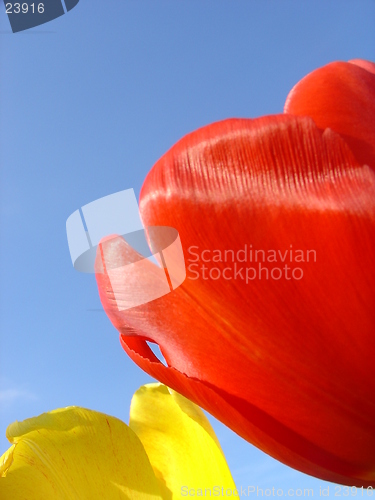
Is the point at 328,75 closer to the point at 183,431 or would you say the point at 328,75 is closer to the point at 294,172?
the point at 294,172

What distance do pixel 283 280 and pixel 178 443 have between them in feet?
0.61

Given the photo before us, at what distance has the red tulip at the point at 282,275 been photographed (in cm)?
17

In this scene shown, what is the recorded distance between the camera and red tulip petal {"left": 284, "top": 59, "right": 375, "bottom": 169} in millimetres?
181

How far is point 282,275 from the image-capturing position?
170 millimetres

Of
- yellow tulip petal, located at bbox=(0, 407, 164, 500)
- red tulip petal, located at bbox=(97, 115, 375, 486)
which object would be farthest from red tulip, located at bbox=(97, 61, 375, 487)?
yellow tulip petal, located at bbox=(0, 407, 164, 500)

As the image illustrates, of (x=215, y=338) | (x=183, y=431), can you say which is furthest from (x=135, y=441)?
(x=215, y=338)

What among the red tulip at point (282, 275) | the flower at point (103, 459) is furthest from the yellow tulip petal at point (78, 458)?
the red tulip at point (282, 275)

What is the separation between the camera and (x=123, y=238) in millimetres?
192

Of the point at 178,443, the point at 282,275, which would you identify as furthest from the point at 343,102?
the point at 178,443

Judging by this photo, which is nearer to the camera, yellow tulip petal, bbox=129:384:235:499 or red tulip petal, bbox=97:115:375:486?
red tulip petal, bbox=97:115:375:486

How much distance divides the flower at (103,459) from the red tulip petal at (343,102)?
0.17m

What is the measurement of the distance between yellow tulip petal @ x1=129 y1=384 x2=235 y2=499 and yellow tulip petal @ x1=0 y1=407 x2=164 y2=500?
0.06 ft

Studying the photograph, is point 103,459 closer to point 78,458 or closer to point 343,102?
point 78,458

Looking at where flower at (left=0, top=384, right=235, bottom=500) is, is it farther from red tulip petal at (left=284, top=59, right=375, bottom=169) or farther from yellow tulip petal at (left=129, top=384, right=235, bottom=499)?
red tulip petal at (left=284, top=59, right=375, bottom=169)
